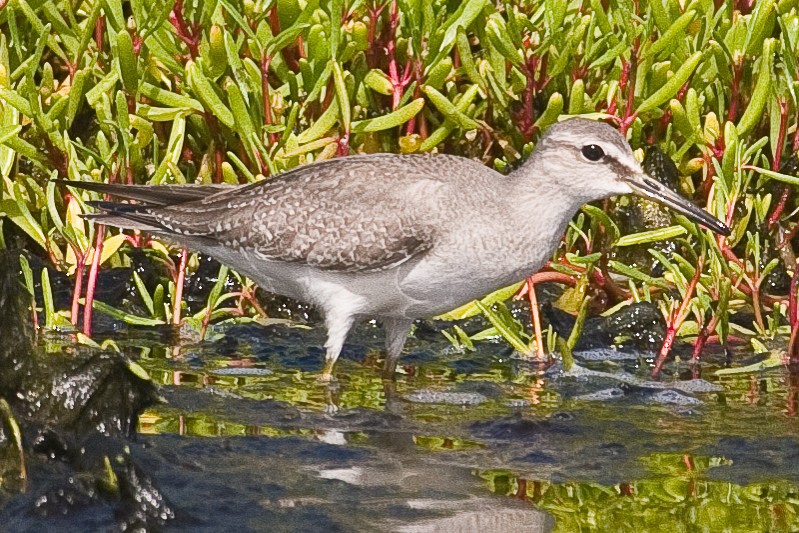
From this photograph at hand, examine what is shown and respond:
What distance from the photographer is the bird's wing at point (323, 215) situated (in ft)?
23.2

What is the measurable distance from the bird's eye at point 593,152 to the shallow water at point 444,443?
115 cm

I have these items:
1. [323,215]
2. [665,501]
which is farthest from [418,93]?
[665,501]

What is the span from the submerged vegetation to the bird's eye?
0.84 metres

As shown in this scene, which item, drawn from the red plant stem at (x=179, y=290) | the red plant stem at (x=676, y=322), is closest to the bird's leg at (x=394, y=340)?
the red plant stem at (x=179, y=290)

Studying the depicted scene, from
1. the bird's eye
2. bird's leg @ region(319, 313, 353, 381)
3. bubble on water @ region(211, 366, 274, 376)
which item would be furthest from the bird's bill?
bubble on water @ region(211, 366, 274, 376)

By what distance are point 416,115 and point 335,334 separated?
6.13 feet

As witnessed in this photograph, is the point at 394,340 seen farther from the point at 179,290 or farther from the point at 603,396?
the point at 179,290

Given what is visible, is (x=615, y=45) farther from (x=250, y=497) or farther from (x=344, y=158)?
(x=250, y=497)

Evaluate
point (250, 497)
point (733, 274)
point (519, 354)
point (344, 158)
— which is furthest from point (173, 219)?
point (733, 274)

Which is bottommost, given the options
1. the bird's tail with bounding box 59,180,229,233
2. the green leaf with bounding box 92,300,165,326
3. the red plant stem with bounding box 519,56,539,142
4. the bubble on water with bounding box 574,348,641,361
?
the bubble on water with bounding box 574,348,641,361

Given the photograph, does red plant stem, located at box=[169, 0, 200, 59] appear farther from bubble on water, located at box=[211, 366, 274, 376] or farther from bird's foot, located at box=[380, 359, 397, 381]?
bird's foot, located at box=[380, 359, 397, 381]

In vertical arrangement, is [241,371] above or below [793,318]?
below

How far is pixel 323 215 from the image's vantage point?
732cm

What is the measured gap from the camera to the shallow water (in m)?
5.34
